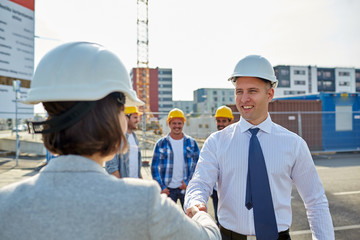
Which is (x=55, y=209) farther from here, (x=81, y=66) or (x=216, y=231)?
(x=216, y=231)

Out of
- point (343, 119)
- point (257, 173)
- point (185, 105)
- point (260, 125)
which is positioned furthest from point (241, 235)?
point (185, 105)

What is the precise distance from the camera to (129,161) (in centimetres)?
423

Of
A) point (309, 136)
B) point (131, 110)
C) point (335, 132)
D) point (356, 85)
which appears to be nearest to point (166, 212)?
point (131, 110)

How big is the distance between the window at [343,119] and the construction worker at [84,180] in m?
15.0

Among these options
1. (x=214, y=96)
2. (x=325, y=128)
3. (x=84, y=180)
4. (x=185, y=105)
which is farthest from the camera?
(x=185, y=105)

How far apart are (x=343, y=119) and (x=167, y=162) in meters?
12.9

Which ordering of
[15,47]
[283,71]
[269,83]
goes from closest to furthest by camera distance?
[269,83], [15,47], [283,71]

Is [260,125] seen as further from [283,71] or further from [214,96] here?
[214,96]

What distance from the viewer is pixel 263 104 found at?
2.19 metres

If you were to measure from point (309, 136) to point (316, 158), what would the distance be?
5.42 ft

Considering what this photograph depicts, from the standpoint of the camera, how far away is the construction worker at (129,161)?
4.02 metres

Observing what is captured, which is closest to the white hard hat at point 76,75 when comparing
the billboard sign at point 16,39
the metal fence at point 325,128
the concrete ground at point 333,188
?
the concrete ground at point 333,188

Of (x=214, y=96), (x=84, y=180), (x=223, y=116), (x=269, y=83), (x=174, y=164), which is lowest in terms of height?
(x=174, y=164)

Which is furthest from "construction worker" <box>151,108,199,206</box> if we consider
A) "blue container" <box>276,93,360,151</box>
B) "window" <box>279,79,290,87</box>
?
"window" <box>279,79,290,87</box>
